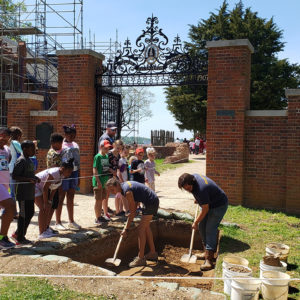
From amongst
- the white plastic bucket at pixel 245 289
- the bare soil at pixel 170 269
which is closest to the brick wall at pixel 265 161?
the bare soil at pixel 170 269

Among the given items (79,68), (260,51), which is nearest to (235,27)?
(260,51)

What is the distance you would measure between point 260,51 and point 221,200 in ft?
71.9

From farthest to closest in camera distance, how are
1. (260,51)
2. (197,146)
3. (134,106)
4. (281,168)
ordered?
(134,106) < (197,146) < (260,51) < (281,168)

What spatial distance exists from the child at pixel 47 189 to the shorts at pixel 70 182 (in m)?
0.45

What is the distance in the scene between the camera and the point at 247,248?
5.89 metres

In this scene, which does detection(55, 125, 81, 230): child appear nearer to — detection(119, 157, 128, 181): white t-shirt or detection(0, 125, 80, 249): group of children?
detection(0, 125, 80, 249): group of children

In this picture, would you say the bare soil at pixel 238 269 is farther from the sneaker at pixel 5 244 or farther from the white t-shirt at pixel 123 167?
the white t-shirt at pixel 123 167

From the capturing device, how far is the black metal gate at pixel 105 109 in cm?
1033

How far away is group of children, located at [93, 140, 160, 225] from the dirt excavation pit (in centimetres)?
60

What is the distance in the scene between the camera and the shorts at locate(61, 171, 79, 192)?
6.32 metres

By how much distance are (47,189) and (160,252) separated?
293cm

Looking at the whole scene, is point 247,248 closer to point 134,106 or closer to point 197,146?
point 197,146

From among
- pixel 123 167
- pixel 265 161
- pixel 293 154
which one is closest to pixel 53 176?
pixel 123 167

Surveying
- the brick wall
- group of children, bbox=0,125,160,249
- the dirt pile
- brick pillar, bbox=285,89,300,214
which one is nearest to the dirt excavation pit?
group of children, bbox=0,125,160,249
